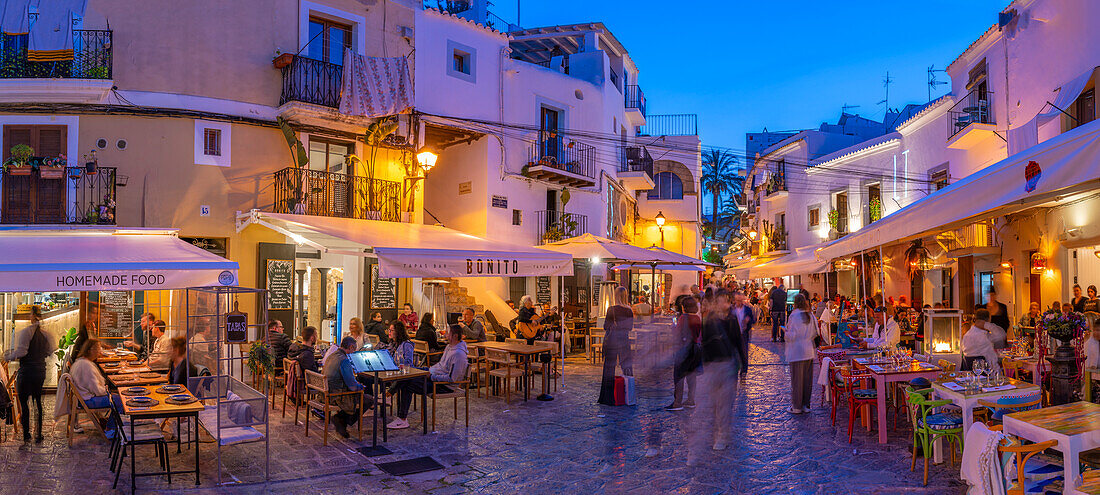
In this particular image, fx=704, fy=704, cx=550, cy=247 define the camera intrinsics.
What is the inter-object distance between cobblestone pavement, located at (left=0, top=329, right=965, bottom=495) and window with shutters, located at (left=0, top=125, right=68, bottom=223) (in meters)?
5.70

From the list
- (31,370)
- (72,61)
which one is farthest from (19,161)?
(31,370)

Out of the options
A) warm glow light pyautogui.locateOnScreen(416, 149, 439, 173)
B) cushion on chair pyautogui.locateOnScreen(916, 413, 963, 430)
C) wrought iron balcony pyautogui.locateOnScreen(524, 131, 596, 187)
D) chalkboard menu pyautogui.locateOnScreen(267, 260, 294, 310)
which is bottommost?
cushion on chair pyautogui.locateOnScreen(916, 413, 963, 430)

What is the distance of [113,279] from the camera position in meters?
7.92

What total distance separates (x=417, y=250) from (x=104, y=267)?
394 cm

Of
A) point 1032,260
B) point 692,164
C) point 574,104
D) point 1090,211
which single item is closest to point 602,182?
point 574,104

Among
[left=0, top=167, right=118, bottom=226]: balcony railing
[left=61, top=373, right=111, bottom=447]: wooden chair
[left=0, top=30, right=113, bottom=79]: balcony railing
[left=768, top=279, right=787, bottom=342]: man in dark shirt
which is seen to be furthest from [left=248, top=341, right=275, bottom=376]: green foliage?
[left=768, top=279, right=787, bottom=342]: man in dark shirt

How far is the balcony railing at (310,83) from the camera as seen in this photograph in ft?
47.6

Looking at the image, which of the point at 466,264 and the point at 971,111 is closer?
the point at 466,264

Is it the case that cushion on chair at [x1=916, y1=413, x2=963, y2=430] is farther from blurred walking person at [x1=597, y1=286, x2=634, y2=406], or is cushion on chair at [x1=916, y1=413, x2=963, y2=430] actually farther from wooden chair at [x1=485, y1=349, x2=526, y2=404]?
wooden chair at [x1=485, y1=349, x2=526, y2=404]

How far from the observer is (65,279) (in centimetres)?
773

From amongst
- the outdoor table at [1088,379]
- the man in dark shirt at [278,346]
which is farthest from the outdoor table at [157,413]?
the outdoor table at [1088,379]

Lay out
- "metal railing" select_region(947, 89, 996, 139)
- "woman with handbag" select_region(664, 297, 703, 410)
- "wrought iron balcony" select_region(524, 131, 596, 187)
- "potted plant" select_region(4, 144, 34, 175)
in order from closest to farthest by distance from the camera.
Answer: "woman with handbag" select_region(664, 297, 703, 410) → "potted plant" select_region(4, 144, 34, 175) → "metal railing" select_region(947, 89, 996, 139) → "wrought iron balcony" select_region(524, 131, 596, 187)

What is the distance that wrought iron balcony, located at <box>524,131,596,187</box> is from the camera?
818 inches

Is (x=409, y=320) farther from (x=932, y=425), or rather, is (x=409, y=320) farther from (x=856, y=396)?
(x=932, y=425)
